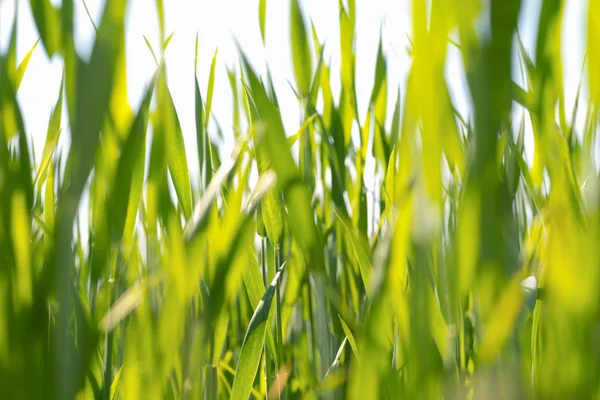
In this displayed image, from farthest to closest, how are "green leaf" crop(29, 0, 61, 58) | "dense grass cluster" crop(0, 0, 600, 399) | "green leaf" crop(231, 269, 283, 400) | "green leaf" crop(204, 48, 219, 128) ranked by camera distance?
"green leaf" crop(204, 48, 219, 128)
"green leaf" crop(231, 269, 283, 400)
"green leaf" crop(29, 0, 61, 58)
"dense grass cluster" crop(0, 0, 600, 399)

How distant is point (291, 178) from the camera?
0.99 ft

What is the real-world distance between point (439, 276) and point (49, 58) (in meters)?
0.27

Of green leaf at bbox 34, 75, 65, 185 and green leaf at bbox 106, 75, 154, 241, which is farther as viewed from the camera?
green leaf at bbox 34, 75, 65, 185

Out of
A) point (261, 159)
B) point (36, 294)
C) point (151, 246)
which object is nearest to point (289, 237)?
point (261, 159)

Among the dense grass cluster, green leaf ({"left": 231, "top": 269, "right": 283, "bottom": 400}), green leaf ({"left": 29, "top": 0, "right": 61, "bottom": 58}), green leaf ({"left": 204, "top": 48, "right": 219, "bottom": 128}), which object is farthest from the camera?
green leaf ({"left": 204, "top": 48, "right": 219, "bottom": 128})

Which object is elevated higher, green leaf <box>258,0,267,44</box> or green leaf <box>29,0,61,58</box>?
green leaf <box>258,0,267,44</box>

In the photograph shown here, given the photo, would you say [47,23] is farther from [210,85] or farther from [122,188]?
[210,85]

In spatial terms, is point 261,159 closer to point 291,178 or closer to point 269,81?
point 269,81

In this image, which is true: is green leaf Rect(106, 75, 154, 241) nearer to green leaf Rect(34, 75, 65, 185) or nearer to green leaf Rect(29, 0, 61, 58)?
green leaf Rect(29, 0, 61, 58)

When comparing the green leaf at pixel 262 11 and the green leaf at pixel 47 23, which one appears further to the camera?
the green leaf at pixel 262 11

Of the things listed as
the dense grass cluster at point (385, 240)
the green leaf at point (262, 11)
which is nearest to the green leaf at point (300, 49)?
the green leaf at point (262, 11)

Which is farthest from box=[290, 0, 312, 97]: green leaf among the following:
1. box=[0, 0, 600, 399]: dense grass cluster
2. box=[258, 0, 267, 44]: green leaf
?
box=[0, 0, 600, 399]: dense grass cluster

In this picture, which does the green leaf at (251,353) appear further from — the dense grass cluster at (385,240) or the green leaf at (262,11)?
the green leaf at (262,11)

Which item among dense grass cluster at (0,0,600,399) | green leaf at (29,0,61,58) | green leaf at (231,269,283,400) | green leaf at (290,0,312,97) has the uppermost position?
green leaf at (290,0,312,97)
